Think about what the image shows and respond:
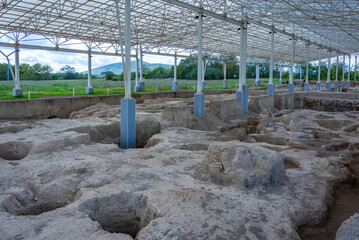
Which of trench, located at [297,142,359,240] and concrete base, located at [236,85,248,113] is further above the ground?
concrete base, located at [236,85,248,113]

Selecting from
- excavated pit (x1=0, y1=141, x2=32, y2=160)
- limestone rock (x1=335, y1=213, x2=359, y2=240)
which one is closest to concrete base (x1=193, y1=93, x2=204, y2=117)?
excavated pit (x1=0, y1=141, x2=32, y2=160)

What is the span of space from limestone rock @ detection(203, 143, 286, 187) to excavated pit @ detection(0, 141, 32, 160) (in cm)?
577

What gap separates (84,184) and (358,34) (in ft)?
113

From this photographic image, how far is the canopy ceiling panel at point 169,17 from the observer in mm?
18188

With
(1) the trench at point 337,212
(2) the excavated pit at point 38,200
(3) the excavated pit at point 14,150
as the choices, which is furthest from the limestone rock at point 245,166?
(3) the excavated pit at point 14,150

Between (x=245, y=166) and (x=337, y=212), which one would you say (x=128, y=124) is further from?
(x=337, y=212)

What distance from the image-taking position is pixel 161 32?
2836 cm

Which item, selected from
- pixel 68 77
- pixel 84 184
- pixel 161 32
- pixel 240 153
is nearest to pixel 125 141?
pixel 84 184

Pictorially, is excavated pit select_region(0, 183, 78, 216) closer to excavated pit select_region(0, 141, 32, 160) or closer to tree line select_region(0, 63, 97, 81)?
excavated pit select_region(0, 141, 32, 160)

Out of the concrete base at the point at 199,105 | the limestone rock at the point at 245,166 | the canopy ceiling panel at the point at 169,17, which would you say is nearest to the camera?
the limestone rock at the point at 245,166

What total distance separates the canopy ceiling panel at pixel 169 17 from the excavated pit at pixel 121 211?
36.5 feet

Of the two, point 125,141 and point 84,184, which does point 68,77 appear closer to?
point 125,141

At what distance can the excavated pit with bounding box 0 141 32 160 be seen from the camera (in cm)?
885

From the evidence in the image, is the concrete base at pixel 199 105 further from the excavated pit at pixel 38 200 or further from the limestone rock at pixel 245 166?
the excavated pit at pixel 38 200
